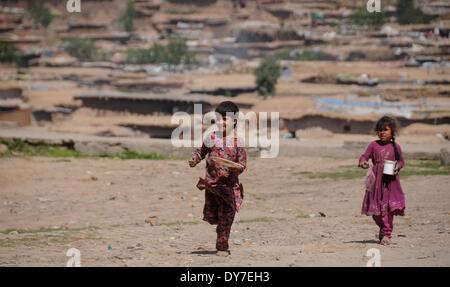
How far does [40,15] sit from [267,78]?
34.6 m

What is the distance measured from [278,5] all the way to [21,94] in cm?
3002

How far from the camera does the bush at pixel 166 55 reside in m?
51.5

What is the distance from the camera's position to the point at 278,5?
63.7 m

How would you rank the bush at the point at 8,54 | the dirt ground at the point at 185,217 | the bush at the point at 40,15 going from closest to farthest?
1. the dirt ground at the point at 185,217
2. the bush at the point at 8,54
3. the bush at the point at 40,15

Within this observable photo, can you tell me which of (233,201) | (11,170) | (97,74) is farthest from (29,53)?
(233,201)

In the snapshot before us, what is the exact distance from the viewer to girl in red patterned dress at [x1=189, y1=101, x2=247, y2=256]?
7.92 meters

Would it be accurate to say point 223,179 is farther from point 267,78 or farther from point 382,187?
point 267,78

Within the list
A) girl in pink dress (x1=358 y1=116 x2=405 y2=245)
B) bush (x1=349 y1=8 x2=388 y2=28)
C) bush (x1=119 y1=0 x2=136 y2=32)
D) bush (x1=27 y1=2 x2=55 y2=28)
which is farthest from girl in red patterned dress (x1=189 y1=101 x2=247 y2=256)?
bush (x1=27 y1=2 x2=55 y2=28)

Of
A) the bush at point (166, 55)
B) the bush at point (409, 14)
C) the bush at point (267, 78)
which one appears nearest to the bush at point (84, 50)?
the bush at point (166, 55)

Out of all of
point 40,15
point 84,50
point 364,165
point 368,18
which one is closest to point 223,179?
point 364,165

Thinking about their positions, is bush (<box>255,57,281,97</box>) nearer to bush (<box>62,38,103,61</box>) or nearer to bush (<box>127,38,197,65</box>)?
bush (<box>127,38,197,65</box>)

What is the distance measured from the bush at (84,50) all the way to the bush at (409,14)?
15098 millimetres

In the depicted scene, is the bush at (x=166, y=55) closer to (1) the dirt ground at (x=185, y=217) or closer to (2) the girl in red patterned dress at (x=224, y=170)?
(1) the dirt ground at (x=185, y=217)

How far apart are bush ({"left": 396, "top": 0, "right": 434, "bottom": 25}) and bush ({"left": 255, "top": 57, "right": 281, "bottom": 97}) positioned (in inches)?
574
